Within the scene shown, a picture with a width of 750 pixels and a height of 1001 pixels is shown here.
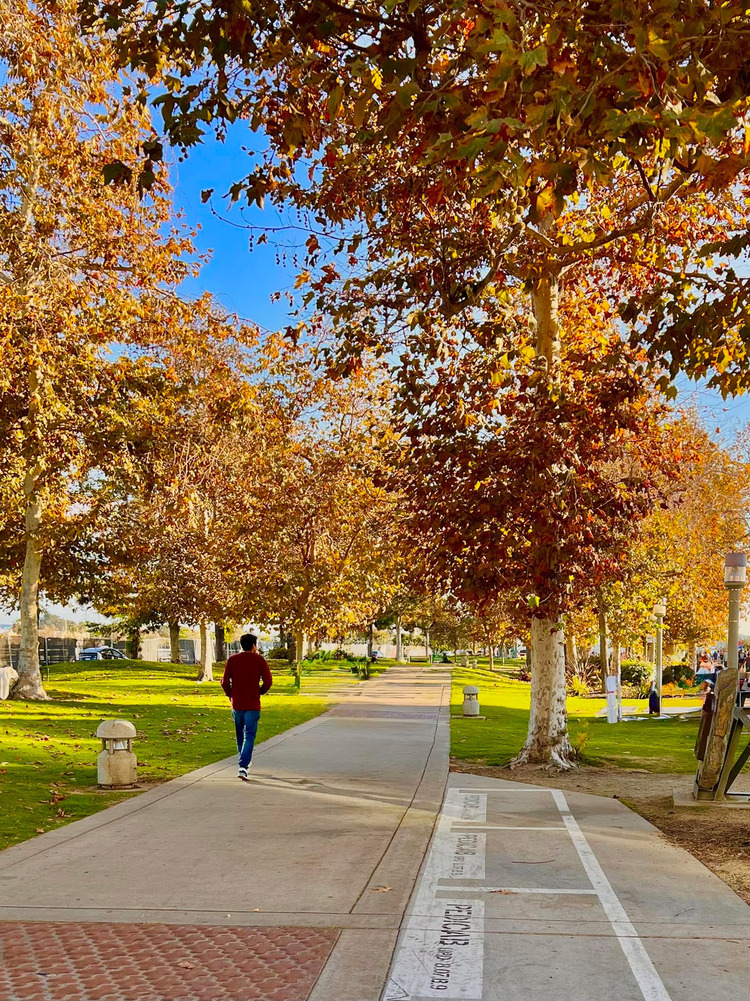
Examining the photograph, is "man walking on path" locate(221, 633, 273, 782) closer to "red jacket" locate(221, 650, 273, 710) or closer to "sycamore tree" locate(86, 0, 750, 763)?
"red jacket" locate(221, 650, 273, 710)

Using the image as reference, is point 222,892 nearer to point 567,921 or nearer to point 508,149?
point 567,921

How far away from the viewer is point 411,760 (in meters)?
15.1

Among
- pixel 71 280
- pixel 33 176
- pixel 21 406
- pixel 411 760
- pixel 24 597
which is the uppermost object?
pixel 33 176

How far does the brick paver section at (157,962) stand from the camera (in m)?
4.94

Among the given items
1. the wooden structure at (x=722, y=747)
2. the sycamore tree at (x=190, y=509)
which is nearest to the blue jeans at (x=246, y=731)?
the wooden structure at (x=722, y=747)

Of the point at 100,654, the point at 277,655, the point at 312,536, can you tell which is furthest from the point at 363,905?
the point at 100,654

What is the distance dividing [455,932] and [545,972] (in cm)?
83

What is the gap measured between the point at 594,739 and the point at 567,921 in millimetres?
14603

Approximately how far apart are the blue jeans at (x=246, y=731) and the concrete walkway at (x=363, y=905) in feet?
3.12

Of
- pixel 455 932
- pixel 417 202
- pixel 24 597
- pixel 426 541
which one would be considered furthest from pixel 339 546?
pixel 455 932

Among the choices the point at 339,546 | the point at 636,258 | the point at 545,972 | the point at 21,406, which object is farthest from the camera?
the point at 339,546

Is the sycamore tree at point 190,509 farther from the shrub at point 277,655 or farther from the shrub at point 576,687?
the shrub at point 277,655

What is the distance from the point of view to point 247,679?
12391 millimetres

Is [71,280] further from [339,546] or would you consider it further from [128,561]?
[339,546]
